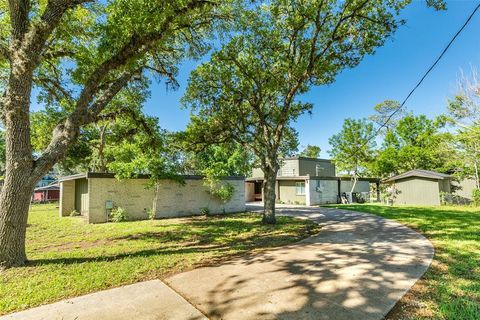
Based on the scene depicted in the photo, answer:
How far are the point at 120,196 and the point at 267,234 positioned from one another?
8.24m

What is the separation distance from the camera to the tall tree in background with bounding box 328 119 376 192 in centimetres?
2533

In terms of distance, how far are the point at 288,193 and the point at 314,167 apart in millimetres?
5591

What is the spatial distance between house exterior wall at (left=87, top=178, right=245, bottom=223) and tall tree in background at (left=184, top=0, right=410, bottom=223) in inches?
183

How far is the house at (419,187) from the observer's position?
19727mm

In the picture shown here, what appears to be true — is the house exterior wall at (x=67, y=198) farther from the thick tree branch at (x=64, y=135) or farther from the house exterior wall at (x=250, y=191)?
the house exterior wall at (x=250, y=191)

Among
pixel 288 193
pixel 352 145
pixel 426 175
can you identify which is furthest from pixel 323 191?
pixel 426 175

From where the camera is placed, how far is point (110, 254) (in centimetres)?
586

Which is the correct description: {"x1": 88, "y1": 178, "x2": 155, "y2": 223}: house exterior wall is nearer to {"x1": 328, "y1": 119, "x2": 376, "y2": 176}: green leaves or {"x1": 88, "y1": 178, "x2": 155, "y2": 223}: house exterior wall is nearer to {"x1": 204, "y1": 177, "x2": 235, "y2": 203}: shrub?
{"x1": 204, "y1": 177, "x2": 235, "y2": 203}: shrub

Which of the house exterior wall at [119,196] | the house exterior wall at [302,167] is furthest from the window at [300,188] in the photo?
the house exterior wall at [119,196]

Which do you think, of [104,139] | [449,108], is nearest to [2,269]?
[104,139]

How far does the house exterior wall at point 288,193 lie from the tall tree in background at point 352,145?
20.0ft

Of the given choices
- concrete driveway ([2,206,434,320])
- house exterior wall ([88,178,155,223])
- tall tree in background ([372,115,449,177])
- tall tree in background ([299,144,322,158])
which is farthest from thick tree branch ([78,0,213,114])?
tall tree in background ([299,144,322,158])

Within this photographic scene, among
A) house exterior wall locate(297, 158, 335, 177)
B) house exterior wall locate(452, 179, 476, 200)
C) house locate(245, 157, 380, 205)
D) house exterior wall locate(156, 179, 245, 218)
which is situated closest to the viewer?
house exterior wall locate(156, 179, 245, 218)

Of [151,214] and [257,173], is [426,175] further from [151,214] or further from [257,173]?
[151,214]
